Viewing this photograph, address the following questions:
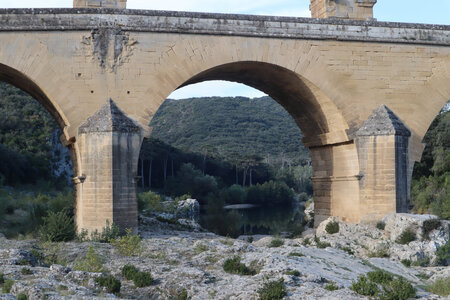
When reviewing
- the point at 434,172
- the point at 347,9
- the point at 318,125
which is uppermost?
the point at 347,9

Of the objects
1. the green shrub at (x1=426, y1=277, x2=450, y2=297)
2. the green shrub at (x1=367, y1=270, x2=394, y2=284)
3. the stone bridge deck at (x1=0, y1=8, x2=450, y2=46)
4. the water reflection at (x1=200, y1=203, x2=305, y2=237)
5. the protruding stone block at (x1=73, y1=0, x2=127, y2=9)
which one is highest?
the protruding stone block at (x1=73, y1=0, x2=127, y2=9)

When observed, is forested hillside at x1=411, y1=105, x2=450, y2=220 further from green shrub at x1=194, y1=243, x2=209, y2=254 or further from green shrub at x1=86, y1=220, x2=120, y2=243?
green shrub at x1=86, y1=220, x2=120, y2=243

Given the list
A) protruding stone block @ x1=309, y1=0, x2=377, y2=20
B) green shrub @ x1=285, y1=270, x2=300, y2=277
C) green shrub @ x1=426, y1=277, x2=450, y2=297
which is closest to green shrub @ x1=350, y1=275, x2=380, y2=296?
green shrub @ x1=285, y1=270, x2=300, y2=277

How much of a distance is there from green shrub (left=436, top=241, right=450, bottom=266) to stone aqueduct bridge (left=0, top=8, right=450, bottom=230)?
5.10ft

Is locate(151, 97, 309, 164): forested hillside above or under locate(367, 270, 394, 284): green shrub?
above

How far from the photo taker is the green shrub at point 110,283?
7.34 metres

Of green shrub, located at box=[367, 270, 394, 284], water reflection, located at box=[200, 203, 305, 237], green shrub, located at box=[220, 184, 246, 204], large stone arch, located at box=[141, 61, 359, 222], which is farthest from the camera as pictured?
green shrub, located at box=[220, 184, 246, 204]

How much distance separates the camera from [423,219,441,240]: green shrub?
1177cm

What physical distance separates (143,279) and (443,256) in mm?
6009

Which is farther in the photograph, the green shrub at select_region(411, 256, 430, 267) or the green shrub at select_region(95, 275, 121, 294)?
the green shrub at select_region(411, 256, 430, 267)

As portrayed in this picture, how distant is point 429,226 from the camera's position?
39.0ft

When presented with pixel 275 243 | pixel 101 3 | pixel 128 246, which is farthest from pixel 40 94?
pixel 275 243

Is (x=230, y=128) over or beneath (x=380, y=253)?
over

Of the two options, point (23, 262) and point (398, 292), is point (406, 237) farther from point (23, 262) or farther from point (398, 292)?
point (23, 262)
